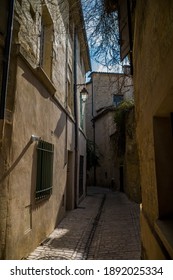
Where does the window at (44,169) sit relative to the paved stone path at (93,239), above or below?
above

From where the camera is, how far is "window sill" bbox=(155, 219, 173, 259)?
5.53 ft

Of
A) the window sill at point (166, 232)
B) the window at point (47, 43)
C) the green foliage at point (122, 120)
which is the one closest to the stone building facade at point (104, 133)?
the green foliage at point (122, 120)

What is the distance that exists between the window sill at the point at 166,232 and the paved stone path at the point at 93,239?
2.33 m

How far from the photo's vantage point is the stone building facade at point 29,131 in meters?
3.53

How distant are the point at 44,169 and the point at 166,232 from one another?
12.4 ft

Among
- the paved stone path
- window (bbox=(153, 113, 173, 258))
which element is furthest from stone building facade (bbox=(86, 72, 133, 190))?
window (bbox=(153, 113, 173, 258))

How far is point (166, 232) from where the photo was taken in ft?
6.26

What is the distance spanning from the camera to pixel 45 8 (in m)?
5.84

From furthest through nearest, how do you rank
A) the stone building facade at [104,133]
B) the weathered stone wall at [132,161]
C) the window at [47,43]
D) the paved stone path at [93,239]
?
the stone building facade at [104,133]
the weathered stone wall at [132,161]
the window at [47,43]
the paved stone path at [93,239]

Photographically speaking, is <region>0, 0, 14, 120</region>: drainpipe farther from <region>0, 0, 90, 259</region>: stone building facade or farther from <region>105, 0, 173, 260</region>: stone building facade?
<region>105, 0, 173, 260</region>: stone building facade

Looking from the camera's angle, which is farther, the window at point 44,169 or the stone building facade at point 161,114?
the window at point 44,169

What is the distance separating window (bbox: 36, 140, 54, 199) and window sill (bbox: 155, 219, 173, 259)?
3115mm

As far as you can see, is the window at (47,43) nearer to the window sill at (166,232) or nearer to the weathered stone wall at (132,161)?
the window sill at (166,232)
